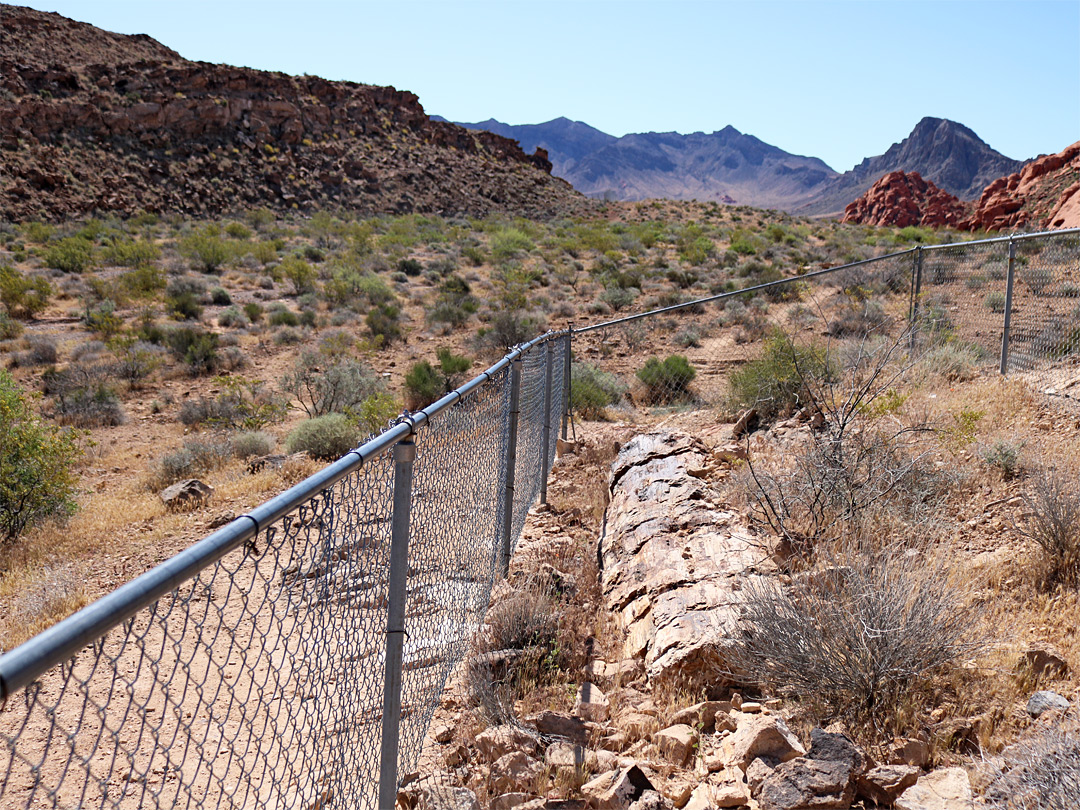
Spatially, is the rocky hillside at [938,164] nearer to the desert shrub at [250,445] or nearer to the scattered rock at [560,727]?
the desert shrub at [250,445]

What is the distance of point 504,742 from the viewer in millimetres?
3242

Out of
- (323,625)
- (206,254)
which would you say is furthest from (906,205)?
(323,625)

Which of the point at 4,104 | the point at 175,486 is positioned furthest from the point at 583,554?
the point at 4,104

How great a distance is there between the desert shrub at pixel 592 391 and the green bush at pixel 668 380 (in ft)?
1.44

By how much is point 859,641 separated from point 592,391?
7770 mm

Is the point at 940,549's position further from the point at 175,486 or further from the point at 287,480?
the point at 175,486

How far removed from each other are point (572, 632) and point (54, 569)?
15.7 feet

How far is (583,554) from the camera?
567cm

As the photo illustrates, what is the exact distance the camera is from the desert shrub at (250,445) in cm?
981

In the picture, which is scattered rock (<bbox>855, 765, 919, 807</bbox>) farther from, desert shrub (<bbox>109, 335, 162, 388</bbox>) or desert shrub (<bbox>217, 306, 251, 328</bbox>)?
desert shrub (<bbox>217, 306, 251, 328</bbox>)

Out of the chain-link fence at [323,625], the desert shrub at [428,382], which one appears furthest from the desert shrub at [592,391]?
the desert shrub at [428,382]

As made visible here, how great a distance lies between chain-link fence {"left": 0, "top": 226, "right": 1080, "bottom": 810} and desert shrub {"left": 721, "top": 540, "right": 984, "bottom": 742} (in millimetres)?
1679

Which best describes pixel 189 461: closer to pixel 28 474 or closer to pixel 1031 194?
pixel 28 474

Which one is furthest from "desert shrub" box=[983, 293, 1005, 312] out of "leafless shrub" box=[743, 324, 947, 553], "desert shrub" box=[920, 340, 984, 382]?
"leafless shrub" box=[743, 324, 947, 553]
